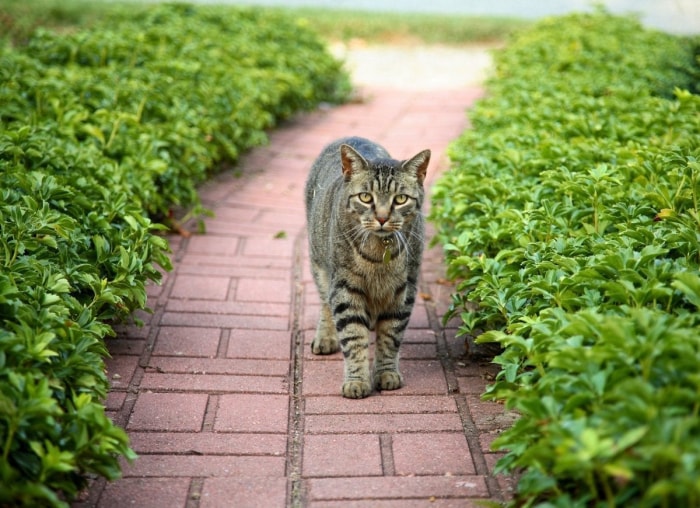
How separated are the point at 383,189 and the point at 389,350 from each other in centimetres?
69

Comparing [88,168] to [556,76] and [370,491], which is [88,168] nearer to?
[370,491]

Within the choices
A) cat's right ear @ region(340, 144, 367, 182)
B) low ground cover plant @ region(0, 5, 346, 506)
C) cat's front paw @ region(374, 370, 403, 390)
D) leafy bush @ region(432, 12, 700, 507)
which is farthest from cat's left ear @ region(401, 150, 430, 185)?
low ground cover plant @ region(0, 5, 346, 506)

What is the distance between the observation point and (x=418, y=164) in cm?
369

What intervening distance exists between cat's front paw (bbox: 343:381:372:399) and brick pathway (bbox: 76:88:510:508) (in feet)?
0.11

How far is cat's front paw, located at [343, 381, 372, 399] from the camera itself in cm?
364

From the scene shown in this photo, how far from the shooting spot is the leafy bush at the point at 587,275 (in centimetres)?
217

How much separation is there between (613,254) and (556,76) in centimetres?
423

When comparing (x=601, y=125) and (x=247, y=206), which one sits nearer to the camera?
(x=601, y=125)

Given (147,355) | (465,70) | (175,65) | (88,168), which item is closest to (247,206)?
(175,65)

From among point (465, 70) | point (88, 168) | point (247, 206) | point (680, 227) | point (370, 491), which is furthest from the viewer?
point (465, 70)

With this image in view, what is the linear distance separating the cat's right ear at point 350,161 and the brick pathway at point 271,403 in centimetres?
89

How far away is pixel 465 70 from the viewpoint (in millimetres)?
11078

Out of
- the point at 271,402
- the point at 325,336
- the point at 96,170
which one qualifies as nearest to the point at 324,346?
the point at 325,336

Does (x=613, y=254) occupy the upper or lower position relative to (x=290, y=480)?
upper
